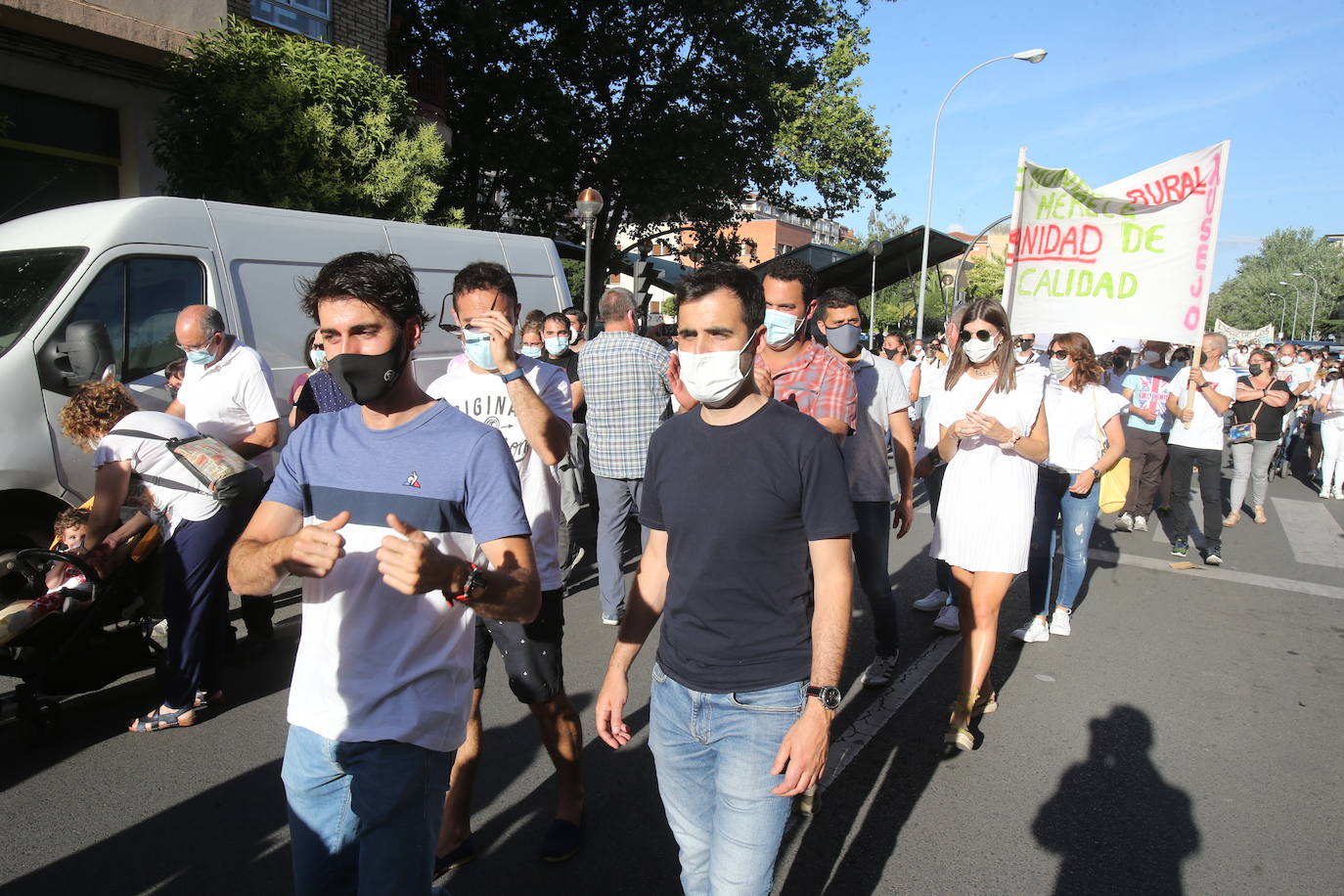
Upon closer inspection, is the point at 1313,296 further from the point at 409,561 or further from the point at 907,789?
the point at 409,561

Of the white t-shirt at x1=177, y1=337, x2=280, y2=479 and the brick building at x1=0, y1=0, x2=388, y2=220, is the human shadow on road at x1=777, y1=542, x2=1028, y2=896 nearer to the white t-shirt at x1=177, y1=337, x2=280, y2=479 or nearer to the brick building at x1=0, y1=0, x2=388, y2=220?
the white t-shirt at x1=177, y1=337, x2=280, y2=479

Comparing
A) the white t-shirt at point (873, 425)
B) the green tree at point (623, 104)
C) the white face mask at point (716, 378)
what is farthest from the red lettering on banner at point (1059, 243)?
the green tree at point (623, 104)

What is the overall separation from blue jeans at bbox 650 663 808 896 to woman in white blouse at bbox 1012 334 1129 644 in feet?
12.4

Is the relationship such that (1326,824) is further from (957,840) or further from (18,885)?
(18,885)

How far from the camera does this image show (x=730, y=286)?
2221 mm

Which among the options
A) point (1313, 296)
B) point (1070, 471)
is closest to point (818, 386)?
point (1070, 471)

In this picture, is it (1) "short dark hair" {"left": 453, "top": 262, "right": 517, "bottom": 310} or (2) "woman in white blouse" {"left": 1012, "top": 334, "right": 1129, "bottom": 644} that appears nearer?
(1) "short dark hair" {"left": 453, "top": 262, "right": 517, "bottom": 310}

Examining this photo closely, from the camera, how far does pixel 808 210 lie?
22.5 m

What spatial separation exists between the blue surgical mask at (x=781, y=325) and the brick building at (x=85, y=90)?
30.1 ft

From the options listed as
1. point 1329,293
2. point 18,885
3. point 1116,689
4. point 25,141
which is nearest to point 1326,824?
point 1116,689

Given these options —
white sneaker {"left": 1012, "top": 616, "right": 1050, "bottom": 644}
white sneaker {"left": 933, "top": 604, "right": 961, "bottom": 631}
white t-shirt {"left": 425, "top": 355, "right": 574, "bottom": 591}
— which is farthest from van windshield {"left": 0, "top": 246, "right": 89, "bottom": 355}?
white sneaker {"left": 1012, "top": 616, "right": 1050, "bottom": 644}

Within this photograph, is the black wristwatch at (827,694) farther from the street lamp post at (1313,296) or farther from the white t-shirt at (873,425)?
the street lamp post at (1313,296)

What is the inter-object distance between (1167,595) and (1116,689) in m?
2.41

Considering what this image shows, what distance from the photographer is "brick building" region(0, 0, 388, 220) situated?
9875 millimetres
